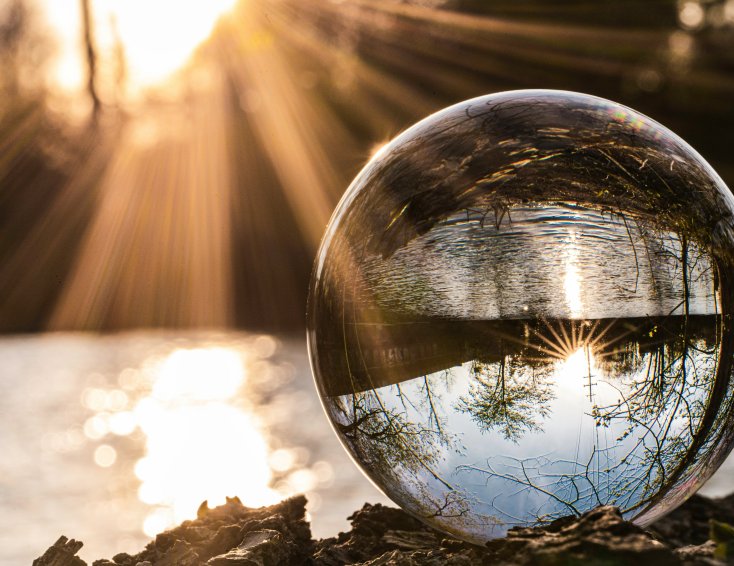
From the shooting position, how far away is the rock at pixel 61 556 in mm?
3182

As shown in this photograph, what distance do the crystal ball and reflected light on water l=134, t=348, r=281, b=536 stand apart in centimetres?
258

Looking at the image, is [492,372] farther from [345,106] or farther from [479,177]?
[345,106]

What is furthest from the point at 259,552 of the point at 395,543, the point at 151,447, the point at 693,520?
the point at 151,447

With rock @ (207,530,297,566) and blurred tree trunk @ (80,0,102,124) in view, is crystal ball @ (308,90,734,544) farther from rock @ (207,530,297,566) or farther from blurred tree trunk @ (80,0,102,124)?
blurred tree trunk @ (80,0,102,124)

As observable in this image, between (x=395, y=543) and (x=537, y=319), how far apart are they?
1304 millimetres

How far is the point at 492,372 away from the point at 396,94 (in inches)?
717

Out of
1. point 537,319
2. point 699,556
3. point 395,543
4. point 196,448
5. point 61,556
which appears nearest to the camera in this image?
point 699,556

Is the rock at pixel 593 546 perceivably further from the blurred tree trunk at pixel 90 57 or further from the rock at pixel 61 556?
the blurred tree trunk at pixel 90 57

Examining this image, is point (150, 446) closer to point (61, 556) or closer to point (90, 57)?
point (61, 556)

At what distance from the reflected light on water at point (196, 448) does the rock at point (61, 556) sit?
6.38ft

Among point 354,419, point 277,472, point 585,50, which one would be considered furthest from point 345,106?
point 354,419

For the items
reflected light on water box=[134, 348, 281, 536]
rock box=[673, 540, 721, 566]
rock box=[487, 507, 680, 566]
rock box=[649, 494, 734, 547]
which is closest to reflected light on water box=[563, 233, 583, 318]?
rock box=[487, 507, 680, 566]

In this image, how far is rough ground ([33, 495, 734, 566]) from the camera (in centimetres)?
224

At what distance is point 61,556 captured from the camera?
3215 mm
